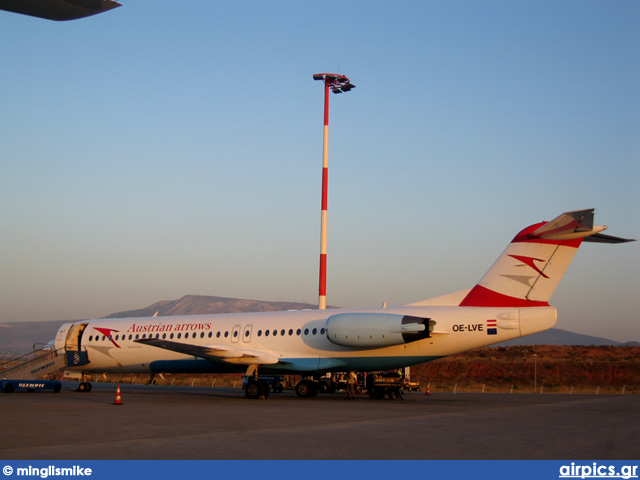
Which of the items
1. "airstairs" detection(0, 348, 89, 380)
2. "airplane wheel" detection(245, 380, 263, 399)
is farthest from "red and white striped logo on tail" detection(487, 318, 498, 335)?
"airstairs" detection(0, 348, 89, 380)

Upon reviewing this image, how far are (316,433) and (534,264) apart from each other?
37.6 feet

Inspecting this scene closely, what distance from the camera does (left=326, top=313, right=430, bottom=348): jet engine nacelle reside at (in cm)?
2216

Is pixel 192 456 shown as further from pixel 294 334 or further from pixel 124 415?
pixel 294 334

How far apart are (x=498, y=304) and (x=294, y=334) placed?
296 inches

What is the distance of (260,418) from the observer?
15.6 metres

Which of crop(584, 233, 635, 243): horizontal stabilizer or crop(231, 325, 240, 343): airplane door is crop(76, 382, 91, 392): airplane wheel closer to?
crop(231, 325, 240, 343): airplane door

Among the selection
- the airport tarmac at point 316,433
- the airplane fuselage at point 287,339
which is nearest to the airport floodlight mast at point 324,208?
the airplane fuselage at point 287,339

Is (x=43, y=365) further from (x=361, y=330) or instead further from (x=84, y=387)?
(x=361, y=330)

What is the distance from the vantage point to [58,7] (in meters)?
7.71

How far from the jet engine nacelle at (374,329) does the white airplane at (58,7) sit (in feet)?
53.1

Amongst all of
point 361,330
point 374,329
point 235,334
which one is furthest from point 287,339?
point 374,329

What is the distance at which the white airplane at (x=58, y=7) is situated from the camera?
7652 mm

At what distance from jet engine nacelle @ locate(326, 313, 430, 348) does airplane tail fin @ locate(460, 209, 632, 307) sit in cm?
221

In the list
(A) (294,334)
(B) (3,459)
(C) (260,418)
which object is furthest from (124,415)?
(A) (294,334)
